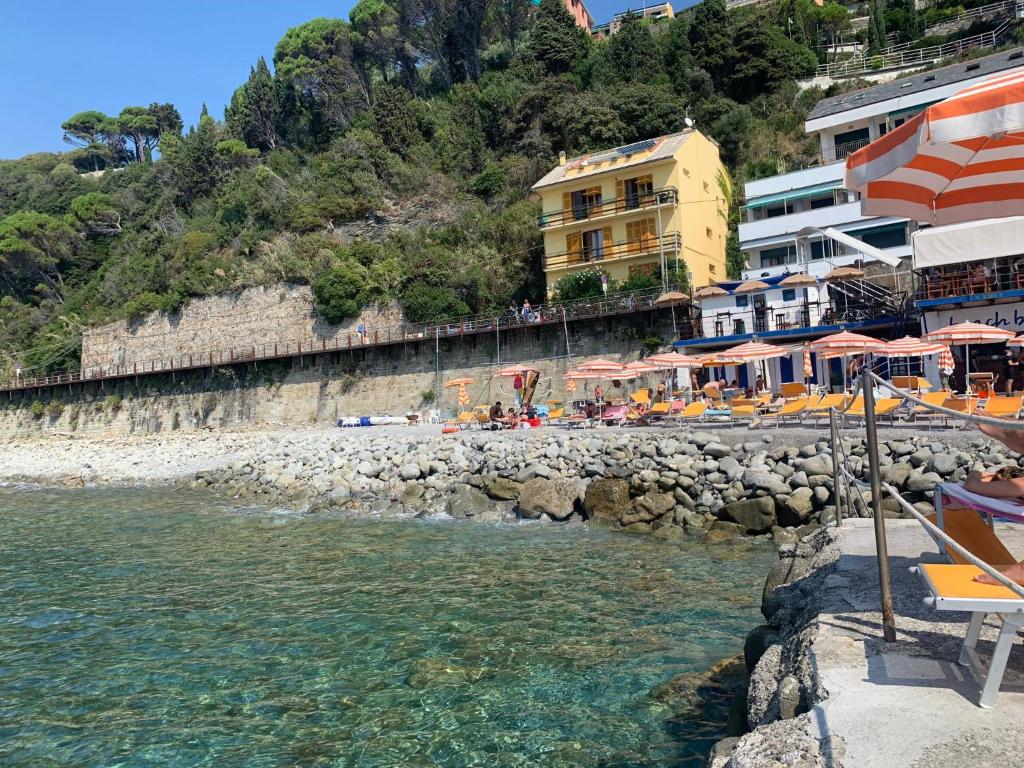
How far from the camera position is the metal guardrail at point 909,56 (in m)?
37.7

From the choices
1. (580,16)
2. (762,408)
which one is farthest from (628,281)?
(580,16)

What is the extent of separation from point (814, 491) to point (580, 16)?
73.5m

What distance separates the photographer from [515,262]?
3569 centimetres

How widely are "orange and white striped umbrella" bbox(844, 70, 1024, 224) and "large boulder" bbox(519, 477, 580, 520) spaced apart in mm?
8907

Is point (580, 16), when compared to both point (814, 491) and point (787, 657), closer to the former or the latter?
point (814, 491)

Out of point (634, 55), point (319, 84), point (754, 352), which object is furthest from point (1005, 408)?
point (319, 84)

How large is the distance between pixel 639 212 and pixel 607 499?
2138 cm

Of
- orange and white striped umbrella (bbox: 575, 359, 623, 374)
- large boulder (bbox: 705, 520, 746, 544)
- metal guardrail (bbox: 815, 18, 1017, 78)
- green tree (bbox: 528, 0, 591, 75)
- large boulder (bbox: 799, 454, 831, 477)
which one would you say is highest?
green tree (bbox: 528, 0, 591, 75)

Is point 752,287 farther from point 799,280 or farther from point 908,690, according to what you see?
point 908,690

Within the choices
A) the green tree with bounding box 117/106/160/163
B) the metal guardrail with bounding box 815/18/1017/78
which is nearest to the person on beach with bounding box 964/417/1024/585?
the metal guardrail with bounding box 815/18/1017/78

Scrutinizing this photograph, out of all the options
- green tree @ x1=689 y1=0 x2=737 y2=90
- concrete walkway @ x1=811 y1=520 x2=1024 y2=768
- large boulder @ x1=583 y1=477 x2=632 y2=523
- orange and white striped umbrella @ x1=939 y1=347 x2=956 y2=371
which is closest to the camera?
concrete walkway @ x1=811 y1=520 x2=1024 y2=768

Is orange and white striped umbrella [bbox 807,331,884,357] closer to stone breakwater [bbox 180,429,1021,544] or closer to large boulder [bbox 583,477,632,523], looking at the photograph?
stone breakwater [bbox 180,429,1021,544]

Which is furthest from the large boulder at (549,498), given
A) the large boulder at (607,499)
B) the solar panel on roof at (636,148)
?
the solar panel on roof at (636,148)

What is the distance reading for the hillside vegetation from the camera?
3712 centimetres
